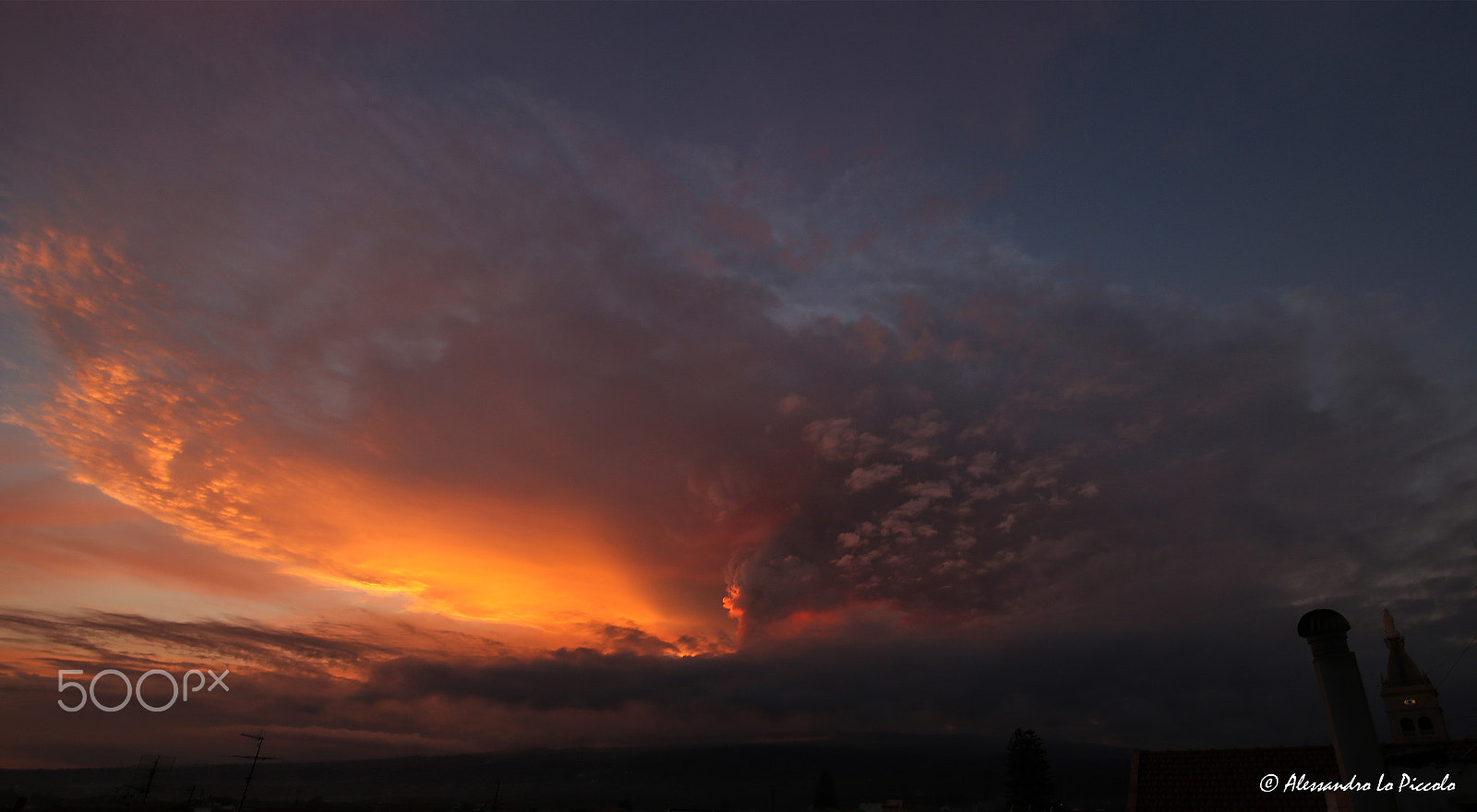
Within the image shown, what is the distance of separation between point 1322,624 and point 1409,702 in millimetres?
59657

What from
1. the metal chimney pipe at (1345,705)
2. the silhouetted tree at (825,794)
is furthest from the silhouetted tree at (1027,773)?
the metal chimney pipe at (1345,705)

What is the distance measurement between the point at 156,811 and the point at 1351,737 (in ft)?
489

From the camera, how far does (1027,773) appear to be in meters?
97.8

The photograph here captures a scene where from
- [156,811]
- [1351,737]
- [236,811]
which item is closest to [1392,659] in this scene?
[1351,737]

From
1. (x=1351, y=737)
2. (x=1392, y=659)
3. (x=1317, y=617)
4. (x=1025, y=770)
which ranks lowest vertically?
(x=1025, y=770)

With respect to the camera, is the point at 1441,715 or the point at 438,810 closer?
the point at 1441,715

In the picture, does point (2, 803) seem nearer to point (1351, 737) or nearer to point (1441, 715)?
point (1351, 737)

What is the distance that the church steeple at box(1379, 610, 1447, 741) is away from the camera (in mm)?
56969

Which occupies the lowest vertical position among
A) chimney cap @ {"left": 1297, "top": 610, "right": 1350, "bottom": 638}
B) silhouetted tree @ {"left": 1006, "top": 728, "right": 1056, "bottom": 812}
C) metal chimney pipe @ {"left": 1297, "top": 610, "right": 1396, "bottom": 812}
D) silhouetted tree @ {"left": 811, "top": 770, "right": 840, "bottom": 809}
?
silhouetted tree @ {"left": 811, "top": 770, "right": 840, "bottom": 809}

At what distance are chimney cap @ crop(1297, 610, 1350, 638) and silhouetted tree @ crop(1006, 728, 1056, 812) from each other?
9147 cm

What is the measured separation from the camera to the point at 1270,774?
1427 inches

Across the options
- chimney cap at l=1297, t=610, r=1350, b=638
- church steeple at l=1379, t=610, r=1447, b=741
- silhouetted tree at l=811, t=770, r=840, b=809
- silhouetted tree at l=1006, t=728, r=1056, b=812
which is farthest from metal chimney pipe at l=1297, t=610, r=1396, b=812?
silhouetted tree at l=811, t=770, r=840, b=809

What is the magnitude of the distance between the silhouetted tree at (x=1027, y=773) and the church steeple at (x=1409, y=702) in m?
44.9

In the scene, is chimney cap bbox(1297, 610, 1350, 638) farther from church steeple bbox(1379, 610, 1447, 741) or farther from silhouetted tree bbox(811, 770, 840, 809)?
silhouetted tree bbox(811, 770, 840, 809)
